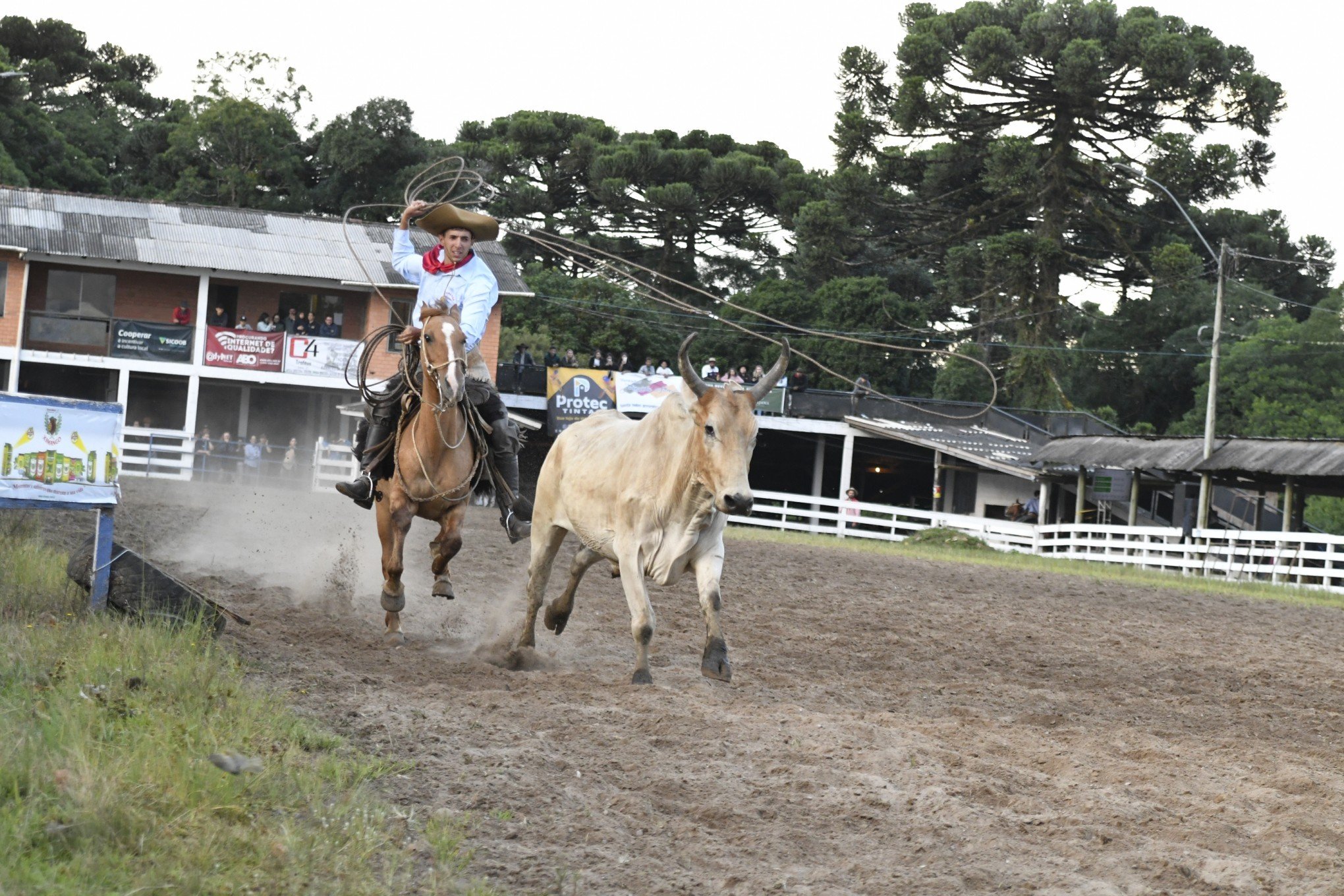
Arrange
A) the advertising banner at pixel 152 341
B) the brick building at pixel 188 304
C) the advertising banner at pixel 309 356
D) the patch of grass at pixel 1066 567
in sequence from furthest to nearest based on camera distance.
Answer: the advertising banner at pixel 309 356, the brick building at pixel 188 304, the advertising banner at pixel 152 341, the patch of grass at pixel 1066 567

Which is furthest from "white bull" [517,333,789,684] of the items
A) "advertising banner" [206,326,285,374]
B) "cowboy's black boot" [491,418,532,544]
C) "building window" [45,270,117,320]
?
"building window" [45,270,117,320]

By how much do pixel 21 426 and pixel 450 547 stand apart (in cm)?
339

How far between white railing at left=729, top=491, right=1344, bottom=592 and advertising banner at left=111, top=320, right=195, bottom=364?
15199mm

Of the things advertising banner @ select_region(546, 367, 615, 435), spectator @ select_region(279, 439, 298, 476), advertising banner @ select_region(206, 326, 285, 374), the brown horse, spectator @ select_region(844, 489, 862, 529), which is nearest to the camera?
the brown horse

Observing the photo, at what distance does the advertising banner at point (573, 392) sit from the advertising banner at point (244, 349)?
722cm

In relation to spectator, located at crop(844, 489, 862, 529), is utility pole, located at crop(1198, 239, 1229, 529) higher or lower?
higher

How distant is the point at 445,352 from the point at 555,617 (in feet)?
6.75

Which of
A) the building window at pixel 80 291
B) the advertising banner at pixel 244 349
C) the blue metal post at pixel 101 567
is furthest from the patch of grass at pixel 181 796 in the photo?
the building window at pixel 80 291

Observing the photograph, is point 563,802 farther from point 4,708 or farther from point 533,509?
point 533,509

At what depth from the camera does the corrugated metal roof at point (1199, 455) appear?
93.6 feet

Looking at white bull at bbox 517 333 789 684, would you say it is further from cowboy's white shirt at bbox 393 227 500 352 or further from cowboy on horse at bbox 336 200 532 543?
cowboy's white shirt at bbox 393 227 500 352

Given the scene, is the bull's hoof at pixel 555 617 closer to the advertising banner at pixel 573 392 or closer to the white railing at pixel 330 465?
the white railing at pixel 330 465

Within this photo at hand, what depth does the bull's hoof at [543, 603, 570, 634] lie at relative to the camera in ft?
32.8

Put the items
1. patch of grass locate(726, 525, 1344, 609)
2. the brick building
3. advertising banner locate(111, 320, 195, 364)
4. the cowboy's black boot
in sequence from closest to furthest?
the cowboy's black boot < patch of grass locate(726, 525, 1344, 609) < advertising banner locate(111, 320, 195, 364) < the brick building
